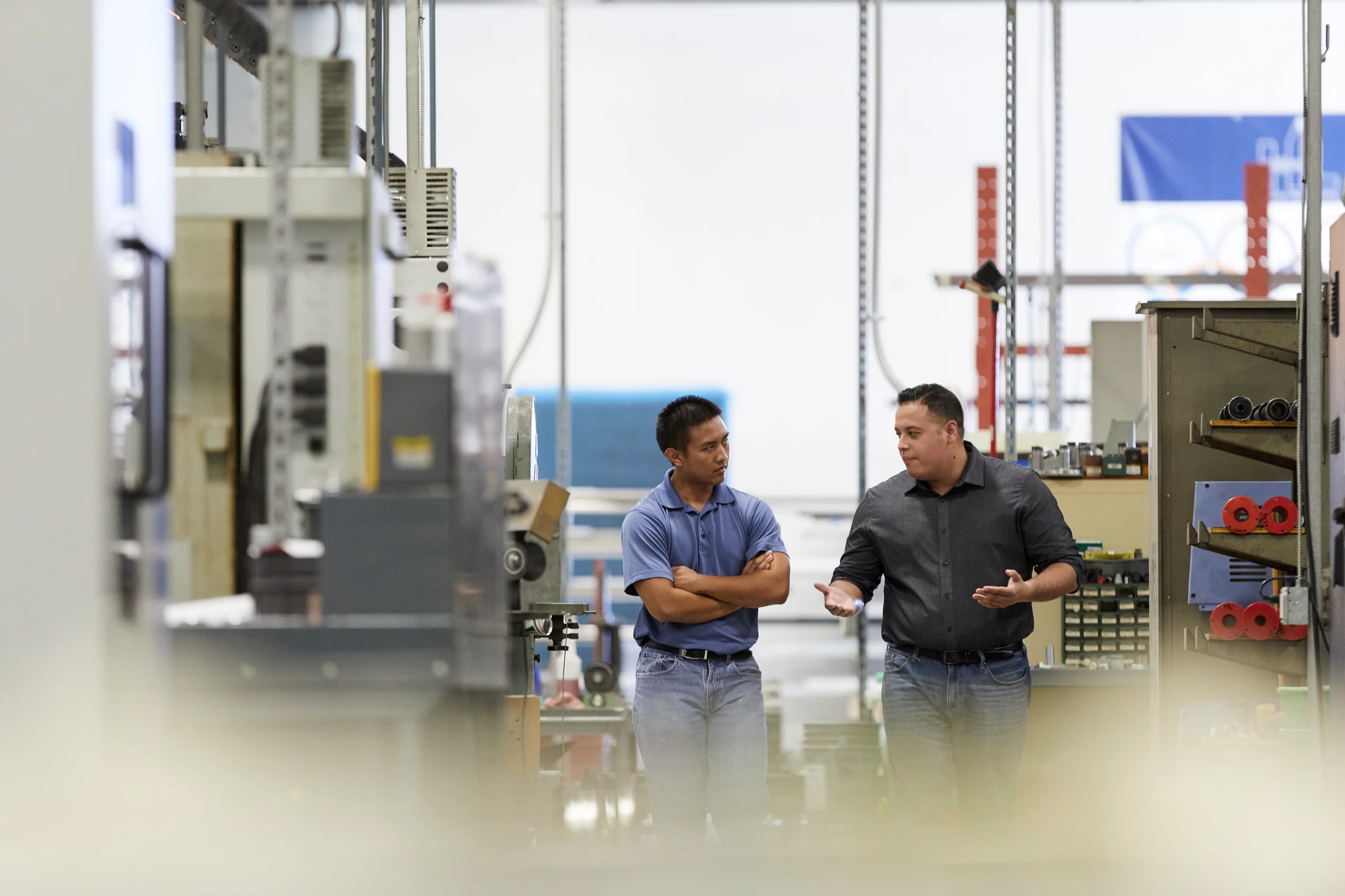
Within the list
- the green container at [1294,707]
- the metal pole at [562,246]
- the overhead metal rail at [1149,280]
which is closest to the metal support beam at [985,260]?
the overhead metal rail at [1149,280]

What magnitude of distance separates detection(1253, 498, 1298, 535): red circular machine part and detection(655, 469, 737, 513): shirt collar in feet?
4.55

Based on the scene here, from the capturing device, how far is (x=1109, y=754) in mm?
3543

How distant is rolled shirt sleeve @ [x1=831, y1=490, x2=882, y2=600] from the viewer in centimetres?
290

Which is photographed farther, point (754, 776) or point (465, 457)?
point (754, 776)

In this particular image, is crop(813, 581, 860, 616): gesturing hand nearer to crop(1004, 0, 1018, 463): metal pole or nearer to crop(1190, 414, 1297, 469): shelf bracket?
crop(1190, 414, 1297, 469): shelf bracket

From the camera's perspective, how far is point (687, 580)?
107 inches

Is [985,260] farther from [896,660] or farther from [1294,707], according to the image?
[896,660]

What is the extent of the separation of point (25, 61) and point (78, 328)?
305 mm

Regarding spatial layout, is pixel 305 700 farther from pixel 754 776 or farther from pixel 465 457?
pixel 754 776

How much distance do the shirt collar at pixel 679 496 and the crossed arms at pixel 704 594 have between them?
181 mm

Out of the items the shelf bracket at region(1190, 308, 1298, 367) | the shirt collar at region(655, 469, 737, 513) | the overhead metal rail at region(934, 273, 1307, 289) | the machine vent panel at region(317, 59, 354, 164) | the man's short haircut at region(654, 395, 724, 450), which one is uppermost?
the overhead metal rail at region(934, 273, 1307, 289)

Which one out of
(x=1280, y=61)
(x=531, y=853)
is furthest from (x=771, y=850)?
(x=1280, y=61)

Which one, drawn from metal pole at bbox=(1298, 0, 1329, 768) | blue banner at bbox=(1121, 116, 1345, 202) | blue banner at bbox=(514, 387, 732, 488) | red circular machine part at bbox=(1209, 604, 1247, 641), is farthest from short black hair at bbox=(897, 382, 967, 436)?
blue banner at bbox=(514, 387, 732, 488)

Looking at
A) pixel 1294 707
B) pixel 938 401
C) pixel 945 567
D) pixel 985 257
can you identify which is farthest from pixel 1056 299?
pixel 945 567
